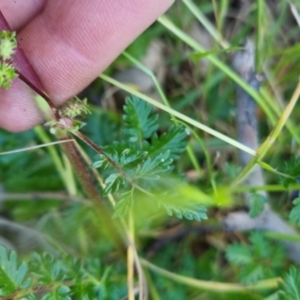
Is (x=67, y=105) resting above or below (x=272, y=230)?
above

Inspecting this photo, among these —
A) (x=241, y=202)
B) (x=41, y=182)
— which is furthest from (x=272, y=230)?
(x=41, y=182)

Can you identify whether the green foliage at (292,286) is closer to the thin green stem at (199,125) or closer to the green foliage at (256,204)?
the green foliage at (256,204)

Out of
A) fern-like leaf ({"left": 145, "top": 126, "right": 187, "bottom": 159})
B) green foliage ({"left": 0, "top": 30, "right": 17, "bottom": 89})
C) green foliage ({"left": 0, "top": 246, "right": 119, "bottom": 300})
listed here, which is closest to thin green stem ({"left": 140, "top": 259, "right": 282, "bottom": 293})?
green foliage ({"left": 0, "top": 246, "right": 119, "bottom": 300})

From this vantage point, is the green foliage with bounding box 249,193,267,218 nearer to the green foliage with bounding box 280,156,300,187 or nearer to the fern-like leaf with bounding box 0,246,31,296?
the green foliage with bounding box 280,156,300,187

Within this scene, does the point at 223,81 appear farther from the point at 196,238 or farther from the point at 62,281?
the point at 62,281

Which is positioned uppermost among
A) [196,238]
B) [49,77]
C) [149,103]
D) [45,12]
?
[45,12]
